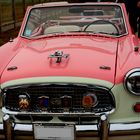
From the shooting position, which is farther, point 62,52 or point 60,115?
point 62,52

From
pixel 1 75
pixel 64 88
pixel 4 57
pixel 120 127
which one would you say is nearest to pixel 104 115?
pixel 120 127

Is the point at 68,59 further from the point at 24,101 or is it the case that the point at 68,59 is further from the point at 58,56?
the point at 24,101

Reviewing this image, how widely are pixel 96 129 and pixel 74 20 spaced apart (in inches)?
88.2

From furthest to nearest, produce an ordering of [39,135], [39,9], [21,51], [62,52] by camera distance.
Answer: [39,9] → [21,51] → [62,52] → [39,135]

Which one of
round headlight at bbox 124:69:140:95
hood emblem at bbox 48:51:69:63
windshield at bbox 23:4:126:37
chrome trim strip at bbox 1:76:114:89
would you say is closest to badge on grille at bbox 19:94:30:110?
chrome trim strip at bbox 1:76:114:89

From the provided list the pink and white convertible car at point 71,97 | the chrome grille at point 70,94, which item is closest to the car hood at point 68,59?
the pink and white convertible car at point 71,97

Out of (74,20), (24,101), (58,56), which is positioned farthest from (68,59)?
(74,20)

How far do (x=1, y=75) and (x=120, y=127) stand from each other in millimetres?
1139

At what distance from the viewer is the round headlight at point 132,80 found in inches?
135

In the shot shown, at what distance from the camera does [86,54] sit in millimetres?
3982

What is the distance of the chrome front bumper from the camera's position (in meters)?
3.32

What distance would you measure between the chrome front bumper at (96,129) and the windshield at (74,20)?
→ 180 centimetres

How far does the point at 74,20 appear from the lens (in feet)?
17.3

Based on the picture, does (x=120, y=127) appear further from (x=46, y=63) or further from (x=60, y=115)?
(x=46, y=63)
